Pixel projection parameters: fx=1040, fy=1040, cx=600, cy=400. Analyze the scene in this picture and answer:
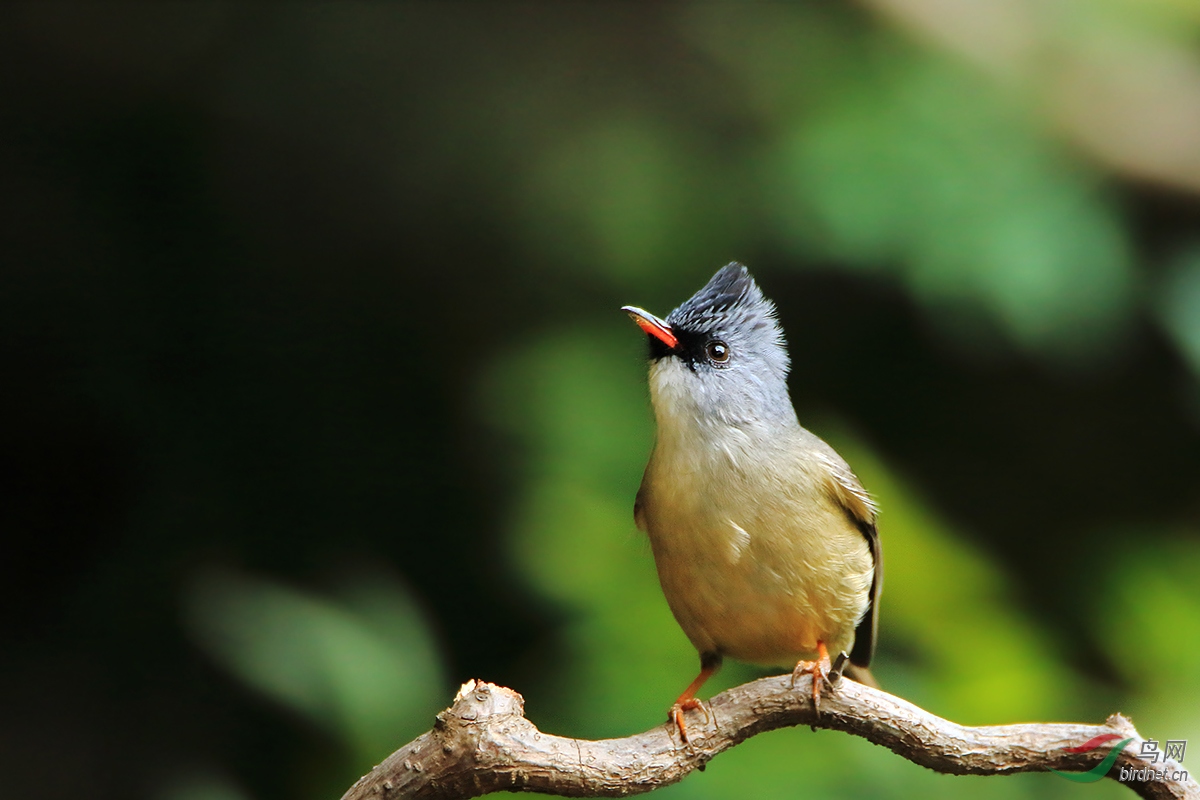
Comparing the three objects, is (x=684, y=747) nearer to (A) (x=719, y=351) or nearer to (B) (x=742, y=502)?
(B) (x=742, y=502)

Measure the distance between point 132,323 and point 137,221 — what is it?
0.55 metres

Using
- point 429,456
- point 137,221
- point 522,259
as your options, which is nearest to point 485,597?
point 429,456

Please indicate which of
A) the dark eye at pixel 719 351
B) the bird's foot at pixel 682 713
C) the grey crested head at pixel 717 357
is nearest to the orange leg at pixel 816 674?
the bird's foot at pixel 682 713

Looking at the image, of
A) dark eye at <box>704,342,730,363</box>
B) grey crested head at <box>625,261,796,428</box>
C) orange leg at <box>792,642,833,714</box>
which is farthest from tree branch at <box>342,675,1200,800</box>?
dark eye at <box>704,342,730,363</box>

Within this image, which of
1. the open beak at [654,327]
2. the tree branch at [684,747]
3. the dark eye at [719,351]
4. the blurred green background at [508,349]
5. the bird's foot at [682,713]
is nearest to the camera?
the tree branch at [684,747]

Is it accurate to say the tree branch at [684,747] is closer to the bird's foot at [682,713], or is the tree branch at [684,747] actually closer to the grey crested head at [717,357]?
the bird's foot at [682,713]

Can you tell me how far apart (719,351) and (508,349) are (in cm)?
231

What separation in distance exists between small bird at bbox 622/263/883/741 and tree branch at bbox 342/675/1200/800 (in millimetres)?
165

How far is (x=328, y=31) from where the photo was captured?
621cm

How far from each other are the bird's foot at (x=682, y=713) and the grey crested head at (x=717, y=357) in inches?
33.4

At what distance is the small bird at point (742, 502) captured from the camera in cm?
304

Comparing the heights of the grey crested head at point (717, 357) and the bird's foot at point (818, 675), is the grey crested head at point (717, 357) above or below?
above

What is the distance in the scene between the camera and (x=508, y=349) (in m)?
5.45

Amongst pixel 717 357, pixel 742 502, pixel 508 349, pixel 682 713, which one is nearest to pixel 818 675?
pixel 682 713
